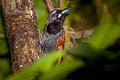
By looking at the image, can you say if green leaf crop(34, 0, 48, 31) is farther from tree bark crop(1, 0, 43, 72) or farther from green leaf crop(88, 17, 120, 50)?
green leaf crop(88, 17, 120, 50)

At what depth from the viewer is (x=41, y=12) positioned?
2.90 m

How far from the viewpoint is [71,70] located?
1.54 feet

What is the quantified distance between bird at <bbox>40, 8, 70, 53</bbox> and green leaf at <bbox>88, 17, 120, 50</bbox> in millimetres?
2316

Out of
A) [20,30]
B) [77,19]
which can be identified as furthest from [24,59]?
[77,19]

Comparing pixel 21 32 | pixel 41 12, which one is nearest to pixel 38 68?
pixel 21 32

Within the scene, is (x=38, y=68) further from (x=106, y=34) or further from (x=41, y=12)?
(x=41, y=12)

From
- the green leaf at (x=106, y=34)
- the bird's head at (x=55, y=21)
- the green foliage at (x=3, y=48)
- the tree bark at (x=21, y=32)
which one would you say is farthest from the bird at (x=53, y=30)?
the green leaf at (x=106, y=34)

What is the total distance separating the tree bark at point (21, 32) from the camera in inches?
65.8

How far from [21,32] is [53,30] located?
1.21m

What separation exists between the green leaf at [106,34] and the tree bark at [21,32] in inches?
46.1

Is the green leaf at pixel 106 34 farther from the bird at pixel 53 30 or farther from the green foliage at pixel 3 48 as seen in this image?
the green foliage at pixel 3 48

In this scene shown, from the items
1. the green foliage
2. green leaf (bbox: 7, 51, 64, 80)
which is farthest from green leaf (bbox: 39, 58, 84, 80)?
the green foliage

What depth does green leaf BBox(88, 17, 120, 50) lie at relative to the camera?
1.58 ft

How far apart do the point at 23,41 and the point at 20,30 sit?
0.39 ft
